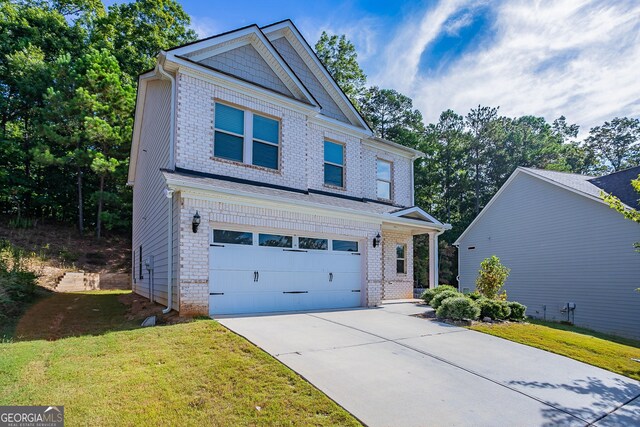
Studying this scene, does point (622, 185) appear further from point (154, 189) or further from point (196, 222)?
point (154, 189)

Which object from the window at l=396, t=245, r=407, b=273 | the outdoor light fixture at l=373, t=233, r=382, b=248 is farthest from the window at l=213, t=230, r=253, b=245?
the window at l=396, t=245, r=407, b=273

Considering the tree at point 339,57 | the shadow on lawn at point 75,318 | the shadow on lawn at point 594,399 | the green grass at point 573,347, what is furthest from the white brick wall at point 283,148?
the tree at point 339,57

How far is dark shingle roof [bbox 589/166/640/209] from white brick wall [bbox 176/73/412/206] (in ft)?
30.2

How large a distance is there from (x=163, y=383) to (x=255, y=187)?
19.9ft

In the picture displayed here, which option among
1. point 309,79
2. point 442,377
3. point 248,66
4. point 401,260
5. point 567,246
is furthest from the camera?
point 567,246

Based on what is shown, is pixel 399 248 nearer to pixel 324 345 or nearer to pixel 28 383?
pixel 324 345

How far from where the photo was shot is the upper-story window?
9.83m

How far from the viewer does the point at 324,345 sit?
597 cm

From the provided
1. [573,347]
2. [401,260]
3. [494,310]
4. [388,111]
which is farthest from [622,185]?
[388,111]

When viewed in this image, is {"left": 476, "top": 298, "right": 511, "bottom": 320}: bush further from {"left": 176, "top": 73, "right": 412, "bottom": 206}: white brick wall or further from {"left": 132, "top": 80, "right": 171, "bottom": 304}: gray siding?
{"left": 132, "top": 80, "right": 171, "bottom": 304}: gray siding

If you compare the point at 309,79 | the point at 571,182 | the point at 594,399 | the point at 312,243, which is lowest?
the point at 594,399

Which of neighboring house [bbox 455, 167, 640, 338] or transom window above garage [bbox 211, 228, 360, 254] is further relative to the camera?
neighboring house [bbox 455, 167, 640, 338]

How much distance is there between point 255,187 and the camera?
31.8ft

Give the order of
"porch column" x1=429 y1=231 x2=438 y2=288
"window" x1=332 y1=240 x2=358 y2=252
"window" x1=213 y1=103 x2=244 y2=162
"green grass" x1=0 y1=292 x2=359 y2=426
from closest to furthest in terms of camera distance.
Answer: "green grass" x1=0 y1=292 x2=359 y2=426 < "window" x1=213 y1=103 x2=244 y2=162 < "window" x1=332 y1=240 x2=358 y2=252 < "porch column" x1=429 y1=231 x2=438 y2=288
